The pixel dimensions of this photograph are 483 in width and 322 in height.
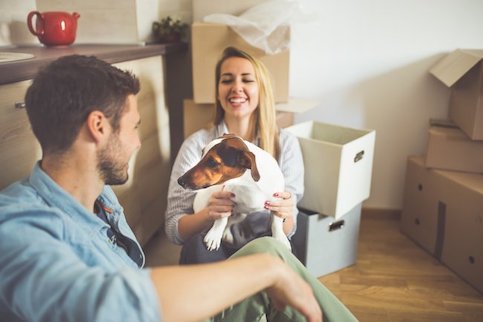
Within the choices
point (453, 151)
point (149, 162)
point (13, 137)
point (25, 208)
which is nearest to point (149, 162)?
point (149, 162)

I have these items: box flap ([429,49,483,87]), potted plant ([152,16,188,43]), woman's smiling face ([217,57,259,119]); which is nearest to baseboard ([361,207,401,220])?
box flap ([429,49,483,87])

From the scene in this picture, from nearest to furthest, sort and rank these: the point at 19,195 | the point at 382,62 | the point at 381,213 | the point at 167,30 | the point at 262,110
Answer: the point at 19,195 < the point at 262,110 < the point at 167,30 < the point at 382,62 < the point at 381,213

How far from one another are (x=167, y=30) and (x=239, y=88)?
2.48 feet

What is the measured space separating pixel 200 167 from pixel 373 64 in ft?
4.29

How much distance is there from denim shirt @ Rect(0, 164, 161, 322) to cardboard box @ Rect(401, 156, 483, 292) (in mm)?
1442

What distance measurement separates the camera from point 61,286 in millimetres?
526

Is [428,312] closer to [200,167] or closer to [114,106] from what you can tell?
[200,167]

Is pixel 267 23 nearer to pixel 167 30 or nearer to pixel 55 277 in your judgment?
pixel 167 30

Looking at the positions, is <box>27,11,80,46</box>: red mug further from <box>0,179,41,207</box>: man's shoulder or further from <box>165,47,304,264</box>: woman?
<box>0,179,41,207</box>: man's shoulder

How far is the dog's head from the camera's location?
3.31 ft

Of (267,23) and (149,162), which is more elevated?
(267,23)

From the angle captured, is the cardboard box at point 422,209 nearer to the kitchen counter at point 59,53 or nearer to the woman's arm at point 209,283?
the kitchen counter at point 59,53

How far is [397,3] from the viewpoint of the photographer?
1.91m

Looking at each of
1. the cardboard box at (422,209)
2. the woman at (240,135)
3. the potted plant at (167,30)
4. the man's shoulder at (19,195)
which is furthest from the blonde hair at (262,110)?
the cardboard box at (422,209)
